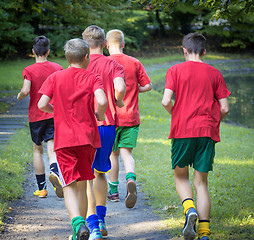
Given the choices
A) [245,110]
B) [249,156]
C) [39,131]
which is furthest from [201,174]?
[245,110]

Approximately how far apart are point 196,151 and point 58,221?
192 centimetres

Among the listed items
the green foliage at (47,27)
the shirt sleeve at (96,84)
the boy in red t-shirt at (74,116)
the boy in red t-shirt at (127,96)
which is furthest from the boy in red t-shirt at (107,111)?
the green foliage at (47,27)

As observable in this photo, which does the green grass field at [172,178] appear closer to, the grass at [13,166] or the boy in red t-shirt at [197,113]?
the grass at [13,166]

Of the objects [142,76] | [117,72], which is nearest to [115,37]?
[142,76]

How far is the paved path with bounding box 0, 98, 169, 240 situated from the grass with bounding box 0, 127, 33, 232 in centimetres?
12

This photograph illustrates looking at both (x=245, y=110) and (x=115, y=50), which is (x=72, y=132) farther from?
(x=245, y=110)

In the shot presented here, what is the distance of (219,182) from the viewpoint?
6.75 meters

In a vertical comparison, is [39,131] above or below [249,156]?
above

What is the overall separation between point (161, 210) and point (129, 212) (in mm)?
415

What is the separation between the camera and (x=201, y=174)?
4398 mm

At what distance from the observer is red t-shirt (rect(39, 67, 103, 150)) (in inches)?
156

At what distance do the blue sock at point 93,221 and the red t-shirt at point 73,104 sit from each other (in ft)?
2.69

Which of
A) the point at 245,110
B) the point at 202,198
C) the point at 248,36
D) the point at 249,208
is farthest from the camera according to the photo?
the point at 248,36

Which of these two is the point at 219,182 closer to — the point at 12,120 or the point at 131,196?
the point at 131,196
